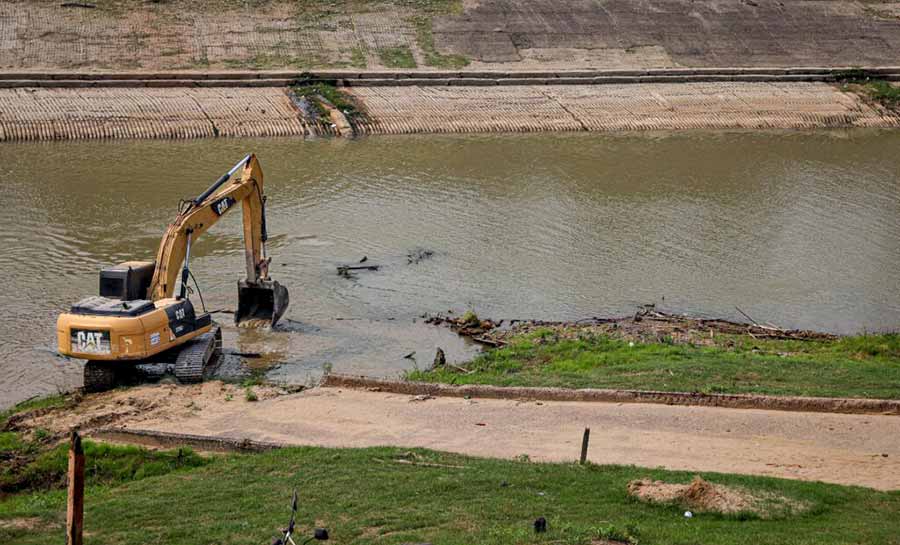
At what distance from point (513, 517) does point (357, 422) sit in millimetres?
5460

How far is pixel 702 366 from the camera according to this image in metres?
20.7

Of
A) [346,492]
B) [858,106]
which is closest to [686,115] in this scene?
[858,106]

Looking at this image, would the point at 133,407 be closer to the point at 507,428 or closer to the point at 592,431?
the point at 507,428

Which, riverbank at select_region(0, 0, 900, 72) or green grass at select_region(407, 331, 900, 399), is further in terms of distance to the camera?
riverbank at select_region(0, 0, 900, 72)

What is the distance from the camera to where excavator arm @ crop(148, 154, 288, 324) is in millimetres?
22938

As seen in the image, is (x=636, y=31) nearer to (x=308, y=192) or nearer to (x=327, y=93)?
(x=327, y=93)

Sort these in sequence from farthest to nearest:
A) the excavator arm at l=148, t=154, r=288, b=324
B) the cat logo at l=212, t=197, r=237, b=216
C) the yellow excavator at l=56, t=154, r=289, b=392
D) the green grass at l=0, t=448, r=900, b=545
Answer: the cat logo at l=212, t=197, r=237, b=216, the excavator arm at l=148, t=154, r=288, b=324, the yellow excavator at l=56, t=154, r=289, b=392, the green grass at l=0, t=448, r=900, b=545

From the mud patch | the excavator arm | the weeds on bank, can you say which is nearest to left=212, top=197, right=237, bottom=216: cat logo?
the excavator arm

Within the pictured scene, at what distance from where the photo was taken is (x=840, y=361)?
70.7ft

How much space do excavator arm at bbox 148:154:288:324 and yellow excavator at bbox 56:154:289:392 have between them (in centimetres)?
2

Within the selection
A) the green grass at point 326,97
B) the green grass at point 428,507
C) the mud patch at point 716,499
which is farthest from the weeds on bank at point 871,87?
the mud patch at point 716,499

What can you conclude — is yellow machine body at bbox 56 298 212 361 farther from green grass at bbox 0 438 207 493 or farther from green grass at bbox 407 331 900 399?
green grass at bbox 407 331 900 399

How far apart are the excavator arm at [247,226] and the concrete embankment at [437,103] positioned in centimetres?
1558

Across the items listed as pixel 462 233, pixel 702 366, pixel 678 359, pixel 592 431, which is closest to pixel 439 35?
pixel 462 233
